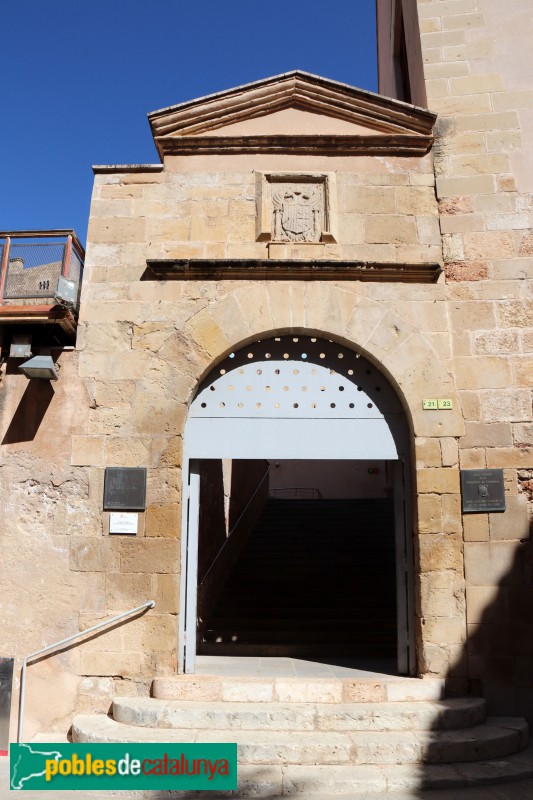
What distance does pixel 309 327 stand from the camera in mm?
5781

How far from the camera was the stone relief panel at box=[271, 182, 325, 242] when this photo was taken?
6.08 meters

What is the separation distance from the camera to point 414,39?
740 cm

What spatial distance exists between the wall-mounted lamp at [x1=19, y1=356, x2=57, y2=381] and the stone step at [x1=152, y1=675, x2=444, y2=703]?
2751 millimetres

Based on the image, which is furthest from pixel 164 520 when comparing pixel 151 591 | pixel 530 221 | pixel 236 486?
pixel 236 486

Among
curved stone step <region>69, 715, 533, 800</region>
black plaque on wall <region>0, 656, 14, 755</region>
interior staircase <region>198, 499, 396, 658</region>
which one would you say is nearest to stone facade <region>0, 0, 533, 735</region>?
black plaque on wall <region>0, 656, 14, 755</region>

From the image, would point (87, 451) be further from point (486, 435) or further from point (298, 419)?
point (486, 435)

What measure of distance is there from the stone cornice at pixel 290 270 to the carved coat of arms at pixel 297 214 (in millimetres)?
391

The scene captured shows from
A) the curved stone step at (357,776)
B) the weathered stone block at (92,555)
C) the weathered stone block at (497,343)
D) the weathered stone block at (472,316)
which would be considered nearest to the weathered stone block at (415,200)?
the weathered stone block at (472,316)

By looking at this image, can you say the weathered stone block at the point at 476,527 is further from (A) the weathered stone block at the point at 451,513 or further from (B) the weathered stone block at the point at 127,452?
(B) the weathered stone block at the point at 127,452

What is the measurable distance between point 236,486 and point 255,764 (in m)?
→ 7.33

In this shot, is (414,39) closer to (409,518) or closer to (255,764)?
(409,518)

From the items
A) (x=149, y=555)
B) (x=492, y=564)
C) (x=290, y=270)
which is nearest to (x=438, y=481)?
(x=492, y=564)

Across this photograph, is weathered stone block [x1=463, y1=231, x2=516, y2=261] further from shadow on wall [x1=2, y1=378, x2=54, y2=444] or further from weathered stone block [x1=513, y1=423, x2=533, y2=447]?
shadow on wall [x1=2, y1=378, x2=54, y2=444]

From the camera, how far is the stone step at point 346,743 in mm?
4262
